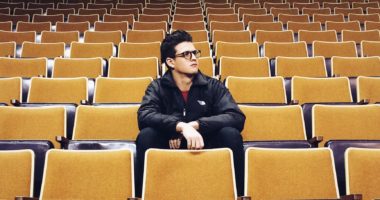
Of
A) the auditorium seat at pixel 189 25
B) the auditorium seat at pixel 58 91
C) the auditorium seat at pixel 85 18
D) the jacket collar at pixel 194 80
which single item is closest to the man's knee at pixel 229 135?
the jacket collar at pixel 194 80

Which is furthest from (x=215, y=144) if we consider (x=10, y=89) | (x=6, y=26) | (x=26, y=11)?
(x=26, y=11)

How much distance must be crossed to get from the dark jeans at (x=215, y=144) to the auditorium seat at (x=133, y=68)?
477mm

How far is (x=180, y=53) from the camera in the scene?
2.15ft

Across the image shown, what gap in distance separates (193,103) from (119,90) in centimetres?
27

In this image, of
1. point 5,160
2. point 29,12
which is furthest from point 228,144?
point 29,12

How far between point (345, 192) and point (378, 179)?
52mm

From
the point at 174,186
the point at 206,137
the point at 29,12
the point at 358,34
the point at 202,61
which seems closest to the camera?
the point at 174,186

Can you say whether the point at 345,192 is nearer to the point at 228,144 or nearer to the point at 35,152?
the point at 228,144

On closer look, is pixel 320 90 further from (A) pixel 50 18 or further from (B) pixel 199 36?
(A) pixel 50 18

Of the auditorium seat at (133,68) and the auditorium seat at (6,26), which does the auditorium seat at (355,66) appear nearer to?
the auditorium seat at (133,68)

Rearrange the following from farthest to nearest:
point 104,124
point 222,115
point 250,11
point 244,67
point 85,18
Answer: point 250,11
point 85,18
point 244,67
point 104,124
point 222,115

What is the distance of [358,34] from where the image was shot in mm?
1441

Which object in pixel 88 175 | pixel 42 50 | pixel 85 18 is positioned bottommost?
pixel 88 175

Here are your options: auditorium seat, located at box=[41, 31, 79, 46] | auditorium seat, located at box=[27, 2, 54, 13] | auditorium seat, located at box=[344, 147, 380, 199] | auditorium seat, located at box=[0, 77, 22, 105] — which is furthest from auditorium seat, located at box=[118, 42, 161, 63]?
auditorium seat, located at box=[27, 2, 54, 13]
